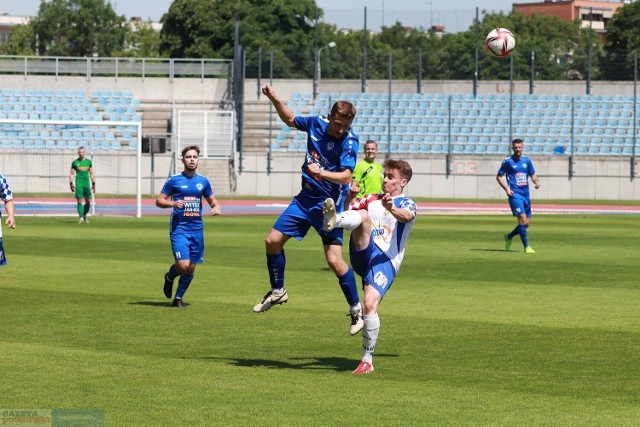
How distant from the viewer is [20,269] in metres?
20.9

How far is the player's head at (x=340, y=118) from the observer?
38.7 feet

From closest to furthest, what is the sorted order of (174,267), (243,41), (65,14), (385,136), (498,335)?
(498,335) → (174,267) → (385,136) → (243,41) → (65,14)

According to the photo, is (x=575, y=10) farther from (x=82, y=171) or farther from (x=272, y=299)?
(x=272, y=299)

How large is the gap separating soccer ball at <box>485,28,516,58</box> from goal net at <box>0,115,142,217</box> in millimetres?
28415

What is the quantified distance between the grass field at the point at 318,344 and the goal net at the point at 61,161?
27221mm

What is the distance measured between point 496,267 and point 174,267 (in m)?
7.57

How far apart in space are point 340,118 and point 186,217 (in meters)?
4.94

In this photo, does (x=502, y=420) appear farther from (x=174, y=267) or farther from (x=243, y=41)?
(x=243, y=41)

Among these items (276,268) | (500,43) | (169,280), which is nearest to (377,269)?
(276,268)

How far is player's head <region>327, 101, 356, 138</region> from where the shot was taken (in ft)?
38.7

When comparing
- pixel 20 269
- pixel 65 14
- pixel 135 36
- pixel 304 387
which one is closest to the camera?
pixel 304 387

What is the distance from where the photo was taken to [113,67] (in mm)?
64312

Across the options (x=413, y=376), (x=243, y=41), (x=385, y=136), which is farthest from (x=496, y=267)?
(x=243, y=41)

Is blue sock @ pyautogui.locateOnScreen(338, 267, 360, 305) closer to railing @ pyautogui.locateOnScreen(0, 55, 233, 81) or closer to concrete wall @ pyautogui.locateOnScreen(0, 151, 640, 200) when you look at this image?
concrete wall @ pyautogui.locateOnScreen(0, 151, 640, 200)
